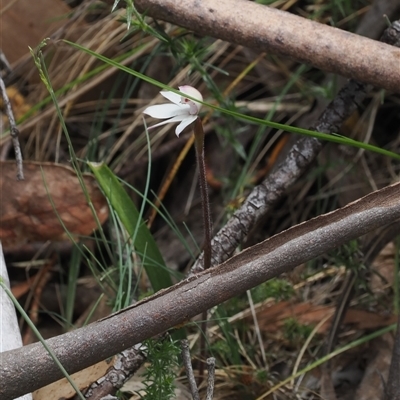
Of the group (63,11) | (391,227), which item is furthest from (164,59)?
(391,227)

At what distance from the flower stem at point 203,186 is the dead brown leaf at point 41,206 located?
50 centimetres

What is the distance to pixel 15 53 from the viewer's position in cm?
200

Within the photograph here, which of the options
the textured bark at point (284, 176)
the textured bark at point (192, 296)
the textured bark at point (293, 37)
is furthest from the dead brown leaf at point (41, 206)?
the textured bark at point (192, 296)

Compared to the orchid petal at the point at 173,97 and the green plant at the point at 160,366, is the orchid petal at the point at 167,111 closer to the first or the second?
the orchid petal at the point at 173,97

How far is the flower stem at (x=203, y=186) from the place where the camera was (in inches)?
36.0

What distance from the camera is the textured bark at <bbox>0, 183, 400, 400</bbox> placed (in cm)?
84

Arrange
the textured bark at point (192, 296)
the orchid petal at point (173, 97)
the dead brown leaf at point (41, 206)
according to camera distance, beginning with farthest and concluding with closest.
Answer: the dead brown leaf at point (41, 206) → the orchid petal at point (173, 97) → the textured bark at point (192, 296)

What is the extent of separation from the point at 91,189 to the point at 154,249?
0.27 m

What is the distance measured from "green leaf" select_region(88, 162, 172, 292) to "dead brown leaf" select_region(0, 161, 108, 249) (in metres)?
0.25

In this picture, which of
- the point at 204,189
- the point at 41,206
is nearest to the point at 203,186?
the point at 204,189

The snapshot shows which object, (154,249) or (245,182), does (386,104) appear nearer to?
(245,182)

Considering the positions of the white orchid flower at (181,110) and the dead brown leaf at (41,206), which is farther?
the dead brown leaf at (41,206)

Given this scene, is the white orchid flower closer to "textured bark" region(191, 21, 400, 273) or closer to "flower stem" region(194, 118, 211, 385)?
"flower stem" region(194, 118, 211, 385)

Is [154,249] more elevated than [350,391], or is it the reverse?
[154,249]
